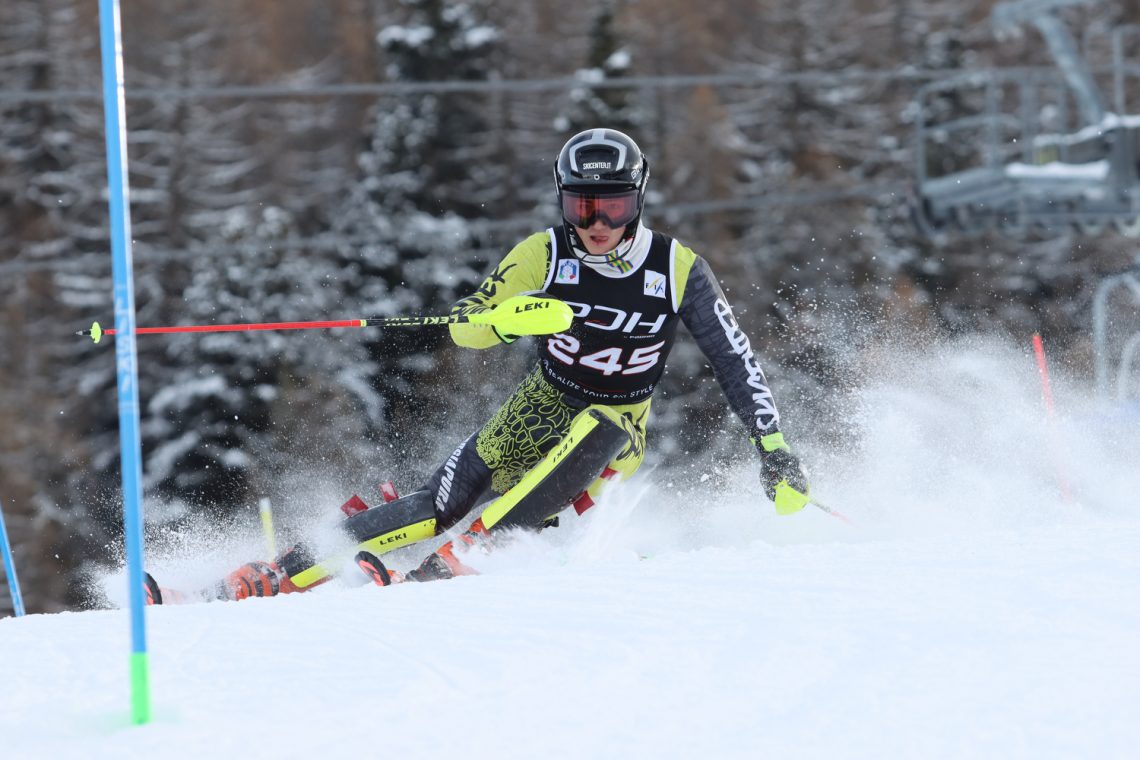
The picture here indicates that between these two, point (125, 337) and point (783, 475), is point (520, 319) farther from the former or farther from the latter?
point (125, 337)

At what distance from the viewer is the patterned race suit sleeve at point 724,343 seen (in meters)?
5.58

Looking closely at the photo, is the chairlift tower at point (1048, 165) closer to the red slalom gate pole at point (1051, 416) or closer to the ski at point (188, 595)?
the red slalom gate pole at point (1051, 416)

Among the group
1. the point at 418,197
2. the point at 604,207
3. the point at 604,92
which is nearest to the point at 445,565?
the point at 604,207

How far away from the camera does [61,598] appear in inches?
1148

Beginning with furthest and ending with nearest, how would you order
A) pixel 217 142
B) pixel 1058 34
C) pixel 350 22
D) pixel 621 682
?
pixel 350 22, pixel 217 142, pixel 1058 34, pixel 621 682

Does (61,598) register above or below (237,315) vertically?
below

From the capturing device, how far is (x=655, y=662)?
2984 mm

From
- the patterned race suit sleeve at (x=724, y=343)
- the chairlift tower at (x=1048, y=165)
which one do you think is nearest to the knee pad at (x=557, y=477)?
the patterned race suit sleeve at (x=724, y=343)

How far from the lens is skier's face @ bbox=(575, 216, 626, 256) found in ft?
17.8

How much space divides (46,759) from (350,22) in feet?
198

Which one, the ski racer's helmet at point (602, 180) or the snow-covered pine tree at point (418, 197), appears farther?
the snow-covered pine tree at point (418, 197)

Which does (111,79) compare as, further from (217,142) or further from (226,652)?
(217,142)

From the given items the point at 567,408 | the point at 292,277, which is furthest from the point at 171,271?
the point at 567,408

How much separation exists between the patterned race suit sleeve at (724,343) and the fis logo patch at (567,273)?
0.39 meters
